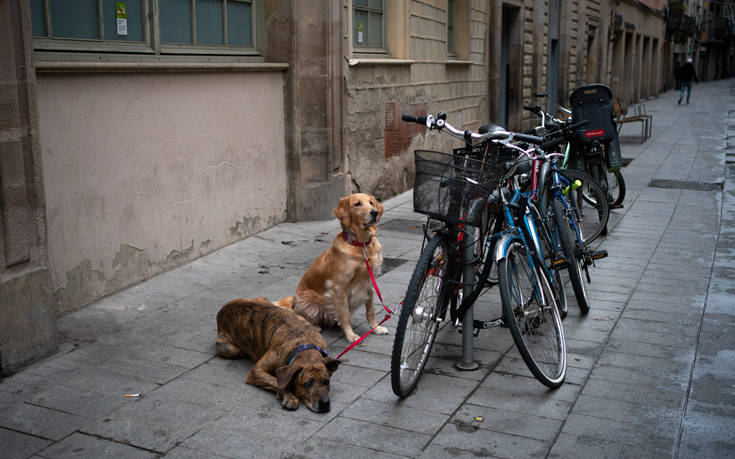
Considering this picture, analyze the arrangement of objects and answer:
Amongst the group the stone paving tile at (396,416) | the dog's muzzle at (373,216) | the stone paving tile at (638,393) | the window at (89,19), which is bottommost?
the stone paving tile at (638,393)

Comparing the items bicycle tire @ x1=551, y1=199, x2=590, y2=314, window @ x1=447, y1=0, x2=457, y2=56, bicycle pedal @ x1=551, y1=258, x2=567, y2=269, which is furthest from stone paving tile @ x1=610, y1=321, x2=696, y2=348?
window @ x1=447, y1=0, x2=457, y2=56

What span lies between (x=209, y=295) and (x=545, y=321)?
2966mm

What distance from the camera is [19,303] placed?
4426 mm

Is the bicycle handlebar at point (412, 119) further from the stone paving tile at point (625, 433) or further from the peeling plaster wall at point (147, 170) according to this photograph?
the peeling plaster wall at point (147, 170)

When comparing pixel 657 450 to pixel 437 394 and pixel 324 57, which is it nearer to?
pixel 437 394

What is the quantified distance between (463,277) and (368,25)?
7.08m

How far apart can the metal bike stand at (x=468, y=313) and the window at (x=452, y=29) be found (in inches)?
415

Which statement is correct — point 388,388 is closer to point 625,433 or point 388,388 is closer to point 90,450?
point 625,433

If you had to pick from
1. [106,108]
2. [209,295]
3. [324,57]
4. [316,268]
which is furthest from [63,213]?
[324,57]

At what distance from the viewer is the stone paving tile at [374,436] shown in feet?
11.8

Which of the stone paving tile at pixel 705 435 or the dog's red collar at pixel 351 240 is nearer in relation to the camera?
the stone paving tile at pixel 705 435

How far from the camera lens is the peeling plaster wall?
218 inches

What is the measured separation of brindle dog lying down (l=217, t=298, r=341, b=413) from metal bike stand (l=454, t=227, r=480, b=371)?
0.83m

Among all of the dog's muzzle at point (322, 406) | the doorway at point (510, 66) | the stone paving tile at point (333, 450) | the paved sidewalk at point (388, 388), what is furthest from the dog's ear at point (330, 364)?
the doorway at point (510, 66)
